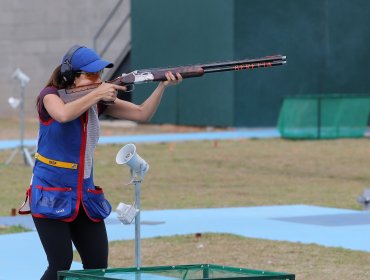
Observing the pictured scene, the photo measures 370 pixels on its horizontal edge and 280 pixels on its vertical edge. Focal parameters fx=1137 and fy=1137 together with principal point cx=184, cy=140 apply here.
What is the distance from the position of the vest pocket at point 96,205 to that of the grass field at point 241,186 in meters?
3.04

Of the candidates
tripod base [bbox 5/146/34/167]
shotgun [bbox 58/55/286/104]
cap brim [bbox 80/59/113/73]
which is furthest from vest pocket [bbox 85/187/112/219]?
tripod base [bbox 5/146/34/167]

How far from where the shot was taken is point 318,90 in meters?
32.1

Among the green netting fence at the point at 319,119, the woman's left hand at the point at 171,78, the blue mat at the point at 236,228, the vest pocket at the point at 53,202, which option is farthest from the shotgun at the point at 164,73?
the green netting fence at the point at 319,119

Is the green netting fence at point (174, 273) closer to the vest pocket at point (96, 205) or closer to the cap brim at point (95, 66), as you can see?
the vest pocket at point (96, 205)

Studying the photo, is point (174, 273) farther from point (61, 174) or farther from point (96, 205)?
point (61, 174)

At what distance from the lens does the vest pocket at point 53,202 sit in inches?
254

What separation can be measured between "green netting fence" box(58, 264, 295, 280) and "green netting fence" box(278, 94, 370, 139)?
2159cm

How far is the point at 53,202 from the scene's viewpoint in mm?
6453

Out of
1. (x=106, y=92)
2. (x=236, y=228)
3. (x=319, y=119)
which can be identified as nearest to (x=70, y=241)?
(x=106, y=92)

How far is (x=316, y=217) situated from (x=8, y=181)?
21.1 feet

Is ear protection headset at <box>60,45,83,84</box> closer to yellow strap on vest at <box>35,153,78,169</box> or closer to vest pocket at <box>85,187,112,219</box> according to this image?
yellow strap on vest at <box>35,153,78,169</box>

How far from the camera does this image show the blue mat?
10.3m

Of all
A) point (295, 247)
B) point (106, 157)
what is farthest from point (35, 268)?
point (106, 157)

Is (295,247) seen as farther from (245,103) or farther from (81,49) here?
(245,103)
